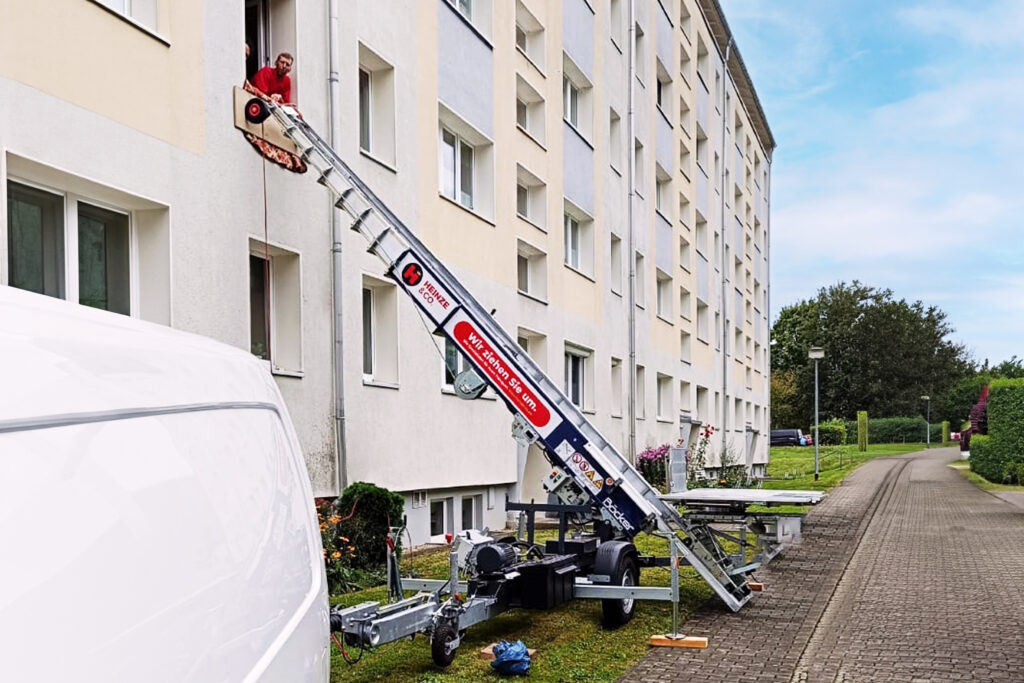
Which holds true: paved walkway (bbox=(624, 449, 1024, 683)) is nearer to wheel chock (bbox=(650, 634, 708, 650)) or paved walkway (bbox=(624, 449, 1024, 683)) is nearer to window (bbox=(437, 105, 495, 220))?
wheel chock (bbox=(650, 634, 708, 650))

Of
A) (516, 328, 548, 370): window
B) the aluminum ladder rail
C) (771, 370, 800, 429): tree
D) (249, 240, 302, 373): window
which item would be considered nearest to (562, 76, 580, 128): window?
(516, 328, 548, 370): window

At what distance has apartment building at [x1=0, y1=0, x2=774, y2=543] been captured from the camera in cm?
818

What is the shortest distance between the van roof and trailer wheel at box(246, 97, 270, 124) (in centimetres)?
817

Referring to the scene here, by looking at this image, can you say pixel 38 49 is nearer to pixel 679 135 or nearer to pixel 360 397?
pixel 360 397

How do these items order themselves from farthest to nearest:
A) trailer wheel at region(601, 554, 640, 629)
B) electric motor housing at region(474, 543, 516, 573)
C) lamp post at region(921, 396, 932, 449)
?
lamp post at region(921, 396, 932, 449) < trailer wheel at region(601, 554, 640, 629) < electric motor housing at region(474, 543, 516, 573)

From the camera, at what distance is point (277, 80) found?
10508 millimetres

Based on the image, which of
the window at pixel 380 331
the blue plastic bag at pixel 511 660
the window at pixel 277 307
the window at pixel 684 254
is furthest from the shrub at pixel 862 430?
the blue plastic bag at pixel 511 660

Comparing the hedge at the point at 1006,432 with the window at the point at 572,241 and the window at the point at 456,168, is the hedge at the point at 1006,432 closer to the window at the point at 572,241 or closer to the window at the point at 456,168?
the window at the point at 572,241

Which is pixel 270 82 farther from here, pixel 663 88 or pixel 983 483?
pixel 983 483

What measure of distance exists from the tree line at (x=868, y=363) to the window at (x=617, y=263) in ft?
224

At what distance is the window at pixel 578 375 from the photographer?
2109 centimetres

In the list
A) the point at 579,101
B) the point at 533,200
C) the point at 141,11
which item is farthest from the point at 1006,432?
the point at 141,11

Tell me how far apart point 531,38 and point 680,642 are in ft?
46.7

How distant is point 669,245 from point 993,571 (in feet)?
57.6
